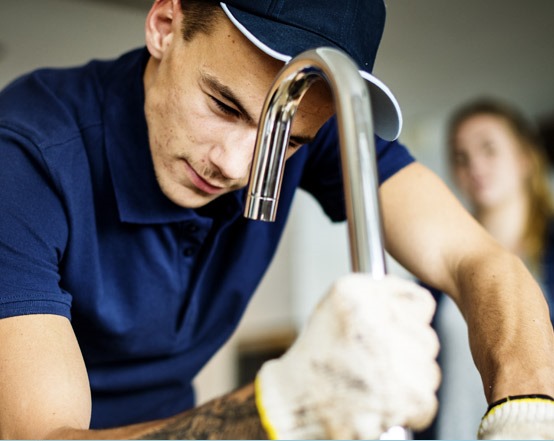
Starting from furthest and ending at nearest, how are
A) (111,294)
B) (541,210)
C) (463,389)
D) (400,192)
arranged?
(541,210) → (463,389) → (400,192) → (111,294)

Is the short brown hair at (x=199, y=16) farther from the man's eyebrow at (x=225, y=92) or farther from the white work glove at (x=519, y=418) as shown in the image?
the white work glove at (x=519, y=418)

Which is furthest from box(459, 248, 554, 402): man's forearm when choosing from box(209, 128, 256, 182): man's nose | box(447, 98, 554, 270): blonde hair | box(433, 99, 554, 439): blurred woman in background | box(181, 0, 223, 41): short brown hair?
box(447, 98, 554, 270): blonde hair

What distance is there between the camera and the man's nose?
0.83 metres

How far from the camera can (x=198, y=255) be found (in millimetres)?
1052

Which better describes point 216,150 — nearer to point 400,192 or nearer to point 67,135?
point 67,135

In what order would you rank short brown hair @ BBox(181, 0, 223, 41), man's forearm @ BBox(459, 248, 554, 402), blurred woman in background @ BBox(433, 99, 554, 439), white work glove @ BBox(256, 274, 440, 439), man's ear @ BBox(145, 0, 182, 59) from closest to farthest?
white work glove @ BBox(256, 274, 440, 439) → man's forearm @ BBox(459, 248, 554, 402) → short brown hair @ BBox(181, 0, 223, 41) → man's ear @ BBox(145, 0, 182, 59) → blurred woman in background @ BBox(433, 99, 554, 439)

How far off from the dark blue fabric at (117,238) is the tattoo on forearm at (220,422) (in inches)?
10.0

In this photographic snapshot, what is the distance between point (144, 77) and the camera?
1.01m

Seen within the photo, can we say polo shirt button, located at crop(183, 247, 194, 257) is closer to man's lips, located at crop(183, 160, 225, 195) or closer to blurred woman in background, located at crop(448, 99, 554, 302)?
man's lips, located at crop(183, 160, 225, 195)

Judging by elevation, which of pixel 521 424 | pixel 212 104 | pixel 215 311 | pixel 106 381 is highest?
pixel 212 104

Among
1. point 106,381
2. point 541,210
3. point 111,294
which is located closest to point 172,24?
point 111,294

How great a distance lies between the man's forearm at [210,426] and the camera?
1.82 ft

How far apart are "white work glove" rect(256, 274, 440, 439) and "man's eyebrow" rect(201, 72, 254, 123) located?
0.38 meters

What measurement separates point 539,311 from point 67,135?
699 mm
